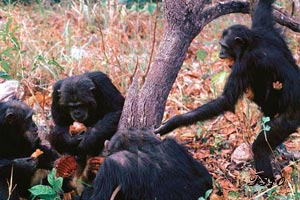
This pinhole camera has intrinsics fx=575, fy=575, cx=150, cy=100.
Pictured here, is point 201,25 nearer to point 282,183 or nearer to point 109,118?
point 109,118

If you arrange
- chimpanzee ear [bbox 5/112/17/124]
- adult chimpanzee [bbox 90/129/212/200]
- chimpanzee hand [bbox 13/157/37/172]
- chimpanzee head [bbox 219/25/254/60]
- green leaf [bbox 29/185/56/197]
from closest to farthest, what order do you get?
1. adult chimpanzee [bbox 90/129/212/200]
2. green leaf [bbox 29/185/56/197]
3. chimpanzee hand [bbox 13/157/37/172]
4. chimpanzee ear [bbox 5/112/17/124]
5. chimpanzee head [bbox 219/25/254/60]

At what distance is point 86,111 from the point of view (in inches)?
212

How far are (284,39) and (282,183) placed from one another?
1582mm

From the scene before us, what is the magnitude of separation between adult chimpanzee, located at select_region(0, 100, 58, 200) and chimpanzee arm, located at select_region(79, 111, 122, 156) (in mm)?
436

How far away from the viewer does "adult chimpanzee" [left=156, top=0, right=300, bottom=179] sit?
5.14m

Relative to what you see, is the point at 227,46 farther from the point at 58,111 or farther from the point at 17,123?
the point at 17,123

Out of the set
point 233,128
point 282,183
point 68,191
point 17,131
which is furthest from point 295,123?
point 17,131

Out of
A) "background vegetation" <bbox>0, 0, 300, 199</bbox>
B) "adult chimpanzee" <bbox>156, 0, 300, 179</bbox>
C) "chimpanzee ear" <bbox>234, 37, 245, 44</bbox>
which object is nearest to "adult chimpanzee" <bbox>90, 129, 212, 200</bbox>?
"background vegetation" <bbox>0, 0, 300, 199</bbox>

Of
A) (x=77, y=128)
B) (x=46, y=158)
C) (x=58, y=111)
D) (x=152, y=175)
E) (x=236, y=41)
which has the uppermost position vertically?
(x=236, y=41)

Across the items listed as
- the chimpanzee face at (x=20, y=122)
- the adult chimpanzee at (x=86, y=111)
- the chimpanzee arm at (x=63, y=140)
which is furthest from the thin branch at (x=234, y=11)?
the chimpanzee face at (x=20, y=122)

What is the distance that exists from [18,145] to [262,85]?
2.30 metres

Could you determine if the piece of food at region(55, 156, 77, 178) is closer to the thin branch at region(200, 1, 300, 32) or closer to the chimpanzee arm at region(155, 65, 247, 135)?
the chimpanzee arm at region(155, 65, 247, 135)

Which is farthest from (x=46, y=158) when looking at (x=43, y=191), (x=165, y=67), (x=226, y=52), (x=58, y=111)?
(x=226, y=52)

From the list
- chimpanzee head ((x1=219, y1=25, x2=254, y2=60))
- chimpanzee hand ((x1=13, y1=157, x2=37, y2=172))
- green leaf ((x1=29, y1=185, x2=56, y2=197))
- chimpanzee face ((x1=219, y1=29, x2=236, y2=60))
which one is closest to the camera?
green leaf ((x1=29, y1=185, x2=56, y2=197))
